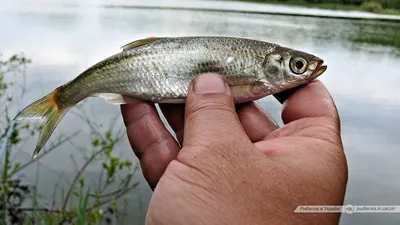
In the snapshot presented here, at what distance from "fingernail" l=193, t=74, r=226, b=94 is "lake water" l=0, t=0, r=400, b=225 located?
3.39 metres

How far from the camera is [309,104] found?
3.20m

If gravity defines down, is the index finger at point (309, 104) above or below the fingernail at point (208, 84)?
below

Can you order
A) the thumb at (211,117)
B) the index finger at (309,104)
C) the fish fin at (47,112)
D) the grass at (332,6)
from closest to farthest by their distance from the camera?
the thumb at (211,117) < the index finger at (309,104) < the fish fin at (47,112) < the grass at (332,6)

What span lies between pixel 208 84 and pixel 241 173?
82cm

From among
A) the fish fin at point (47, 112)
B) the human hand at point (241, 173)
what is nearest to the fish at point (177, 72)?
the fish fin at point (47, 112)

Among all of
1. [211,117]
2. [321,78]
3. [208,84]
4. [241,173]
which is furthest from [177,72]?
[321,78]

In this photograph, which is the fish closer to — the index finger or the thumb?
the index finger

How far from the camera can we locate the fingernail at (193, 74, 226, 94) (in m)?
2.99

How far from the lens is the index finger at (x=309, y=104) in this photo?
3109 millimetres

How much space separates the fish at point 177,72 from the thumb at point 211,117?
0.21 m

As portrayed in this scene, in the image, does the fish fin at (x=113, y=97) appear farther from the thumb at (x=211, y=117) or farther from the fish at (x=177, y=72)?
the thumb at (x=211, y=117)

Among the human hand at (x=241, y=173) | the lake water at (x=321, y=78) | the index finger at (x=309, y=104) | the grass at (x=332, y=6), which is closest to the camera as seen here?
the human hand at (x=241, y=173)

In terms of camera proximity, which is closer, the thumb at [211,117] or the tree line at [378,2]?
the thumb at [211,117]

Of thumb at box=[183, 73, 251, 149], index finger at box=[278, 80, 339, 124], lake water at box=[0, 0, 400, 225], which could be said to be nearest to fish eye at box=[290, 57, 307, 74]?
index finger at box=[278, 80, 339, 124]
